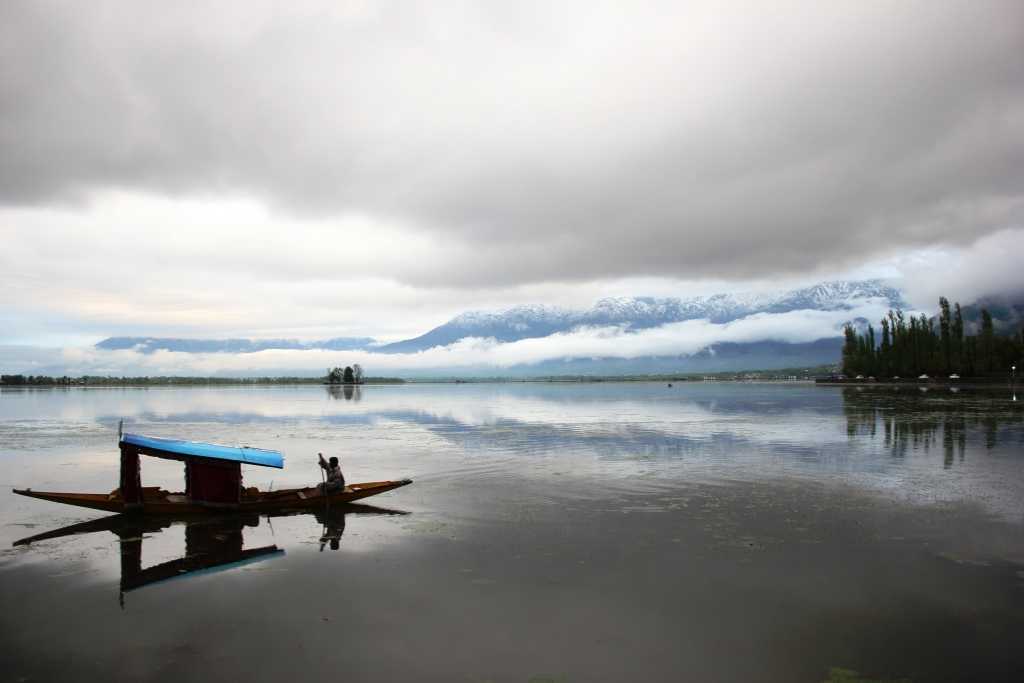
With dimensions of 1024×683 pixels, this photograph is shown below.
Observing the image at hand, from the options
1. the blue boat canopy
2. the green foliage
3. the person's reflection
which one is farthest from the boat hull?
the green foliage

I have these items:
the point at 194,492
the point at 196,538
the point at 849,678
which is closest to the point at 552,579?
the point at 849,678

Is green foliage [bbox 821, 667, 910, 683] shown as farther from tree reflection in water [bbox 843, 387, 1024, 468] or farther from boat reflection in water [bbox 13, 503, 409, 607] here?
tree reflection in water [bbox 843, 387, 1024, 468]

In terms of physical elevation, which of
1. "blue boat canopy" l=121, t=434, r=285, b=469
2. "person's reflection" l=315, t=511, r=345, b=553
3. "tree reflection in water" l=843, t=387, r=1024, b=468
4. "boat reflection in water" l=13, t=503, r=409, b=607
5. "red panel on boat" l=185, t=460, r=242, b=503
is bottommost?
"tree reflection in water" l=843, t=387, r=1024, b=468

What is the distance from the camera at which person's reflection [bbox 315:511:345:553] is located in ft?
71.1

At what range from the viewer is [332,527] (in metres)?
23.7

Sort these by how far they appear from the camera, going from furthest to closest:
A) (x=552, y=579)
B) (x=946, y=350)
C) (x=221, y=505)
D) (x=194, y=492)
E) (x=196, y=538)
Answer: (x=946, y=350) → (x=194, y=492) → (x=221, y=505) → (x=196, y=538) → (x=552, y=579)

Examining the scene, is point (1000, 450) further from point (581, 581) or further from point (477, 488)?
point (581, 581)

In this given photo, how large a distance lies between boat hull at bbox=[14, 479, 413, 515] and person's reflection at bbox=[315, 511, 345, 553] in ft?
2.56

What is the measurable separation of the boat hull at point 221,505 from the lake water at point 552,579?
62cm

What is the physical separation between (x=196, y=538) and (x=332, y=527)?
4568 millimetres

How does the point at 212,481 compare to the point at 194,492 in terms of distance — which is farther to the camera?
the point at 212,481

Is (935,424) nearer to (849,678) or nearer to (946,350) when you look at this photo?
(849,678)

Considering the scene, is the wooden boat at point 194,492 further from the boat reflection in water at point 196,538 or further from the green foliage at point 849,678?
the green foliage at point 849,678

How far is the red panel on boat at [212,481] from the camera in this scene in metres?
24.9
